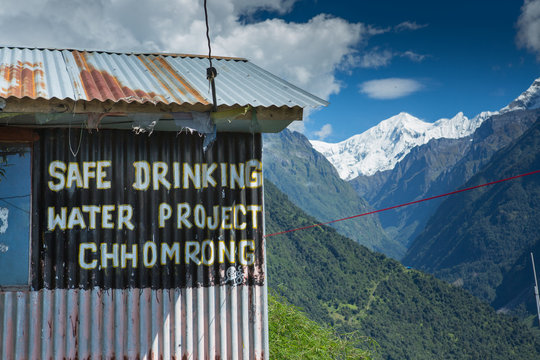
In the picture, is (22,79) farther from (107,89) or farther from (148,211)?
(148,211)

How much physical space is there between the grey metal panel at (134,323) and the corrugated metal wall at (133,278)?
10 millimetres

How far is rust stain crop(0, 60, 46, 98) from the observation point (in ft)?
17.2

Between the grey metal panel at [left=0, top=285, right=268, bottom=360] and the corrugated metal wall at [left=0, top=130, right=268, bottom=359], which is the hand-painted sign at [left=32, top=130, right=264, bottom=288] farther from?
the grey metal panel at [left=0, top=285, right=268, bottom=360]

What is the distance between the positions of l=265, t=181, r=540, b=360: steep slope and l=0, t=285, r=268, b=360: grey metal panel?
100557 mm

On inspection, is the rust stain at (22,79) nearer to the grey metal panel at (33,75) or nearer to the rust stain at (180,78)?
the grey metal panel at (33,75)

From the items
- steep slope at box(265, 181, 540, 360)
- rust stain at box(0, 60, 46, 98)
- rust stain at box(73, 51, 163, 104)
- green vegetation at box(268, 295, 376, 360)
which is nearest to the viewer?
rust stain at box(0, 60, 46, 98)

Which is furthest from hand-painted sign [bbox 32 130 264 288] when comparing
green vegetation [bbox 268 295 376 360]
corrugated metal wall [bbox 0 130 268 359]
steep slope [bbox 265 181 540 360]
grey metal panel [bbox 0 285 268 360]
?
steep slope [bbox 265 181 540 360]

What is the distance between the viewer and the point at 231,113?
5.75 metres

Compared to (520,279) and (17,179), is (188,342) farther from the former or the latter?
(520,279)

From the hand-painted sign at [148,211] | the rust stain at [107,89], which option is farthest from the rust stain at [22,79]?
the hand-painted sign at [148,211]

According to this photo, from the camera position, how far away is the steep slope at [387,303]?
115m

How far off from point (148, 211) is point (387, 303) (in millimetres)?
127941

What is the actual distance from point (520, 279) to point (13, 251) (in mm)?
193258

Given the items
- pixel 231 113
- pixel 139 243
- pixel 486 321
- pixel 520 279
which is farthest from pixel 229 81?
pixel 520 279
